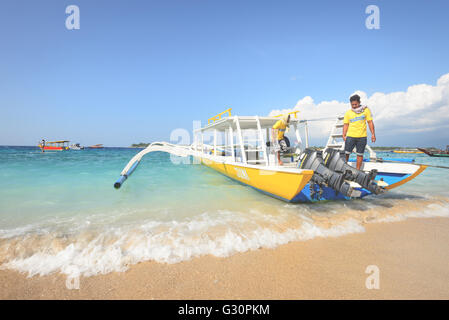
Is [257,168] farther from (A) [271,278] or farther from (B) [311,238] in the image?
(A) [271,278]

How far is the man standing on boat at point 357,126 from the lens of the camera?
4.73m

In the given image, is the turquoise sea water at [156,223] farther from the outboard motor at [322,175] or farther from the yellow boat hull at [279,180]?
the outboard motor at [322,175]

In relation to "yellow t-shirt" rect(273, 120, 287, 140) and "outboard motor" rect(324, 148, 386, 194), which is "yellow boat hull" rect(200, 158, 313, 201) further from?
"yellow t-shirt" rect(273, 120, 287, 140)

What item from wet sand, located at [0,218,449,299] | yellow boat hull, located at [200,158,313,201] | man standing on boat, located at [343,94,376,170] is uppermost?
man standing on boat, located at [343,94,376,170]

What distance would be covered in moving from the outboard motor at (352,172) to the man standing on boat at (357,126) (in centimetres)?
36

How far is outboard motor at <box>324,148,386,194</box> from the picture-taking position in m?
4.27

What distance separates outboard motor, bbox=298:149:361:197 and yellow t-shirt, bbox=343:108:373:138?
1.01 metres

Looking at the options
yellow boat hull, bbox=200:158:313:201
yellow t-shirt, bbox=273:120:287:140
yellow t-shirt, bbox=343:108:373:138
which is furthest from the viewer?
yellow t-shirt, bbox=273:120:287:140

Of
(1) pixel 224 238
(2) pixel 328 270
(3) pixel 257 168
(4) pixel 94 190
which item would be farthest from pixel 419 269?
(4) pixel 94 190

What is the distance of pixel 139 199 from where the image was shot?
19.8ft

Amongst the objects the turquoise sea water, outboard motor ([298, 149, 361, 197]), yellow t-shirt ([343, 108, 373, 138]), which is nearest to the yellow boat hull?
the turquoise sea water

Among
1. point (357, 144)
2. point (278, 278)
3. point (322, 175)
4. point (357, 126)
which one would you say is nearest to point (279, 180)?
point (322, 175)

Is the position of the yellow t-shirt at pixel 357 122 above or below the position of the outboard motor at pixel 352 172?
above

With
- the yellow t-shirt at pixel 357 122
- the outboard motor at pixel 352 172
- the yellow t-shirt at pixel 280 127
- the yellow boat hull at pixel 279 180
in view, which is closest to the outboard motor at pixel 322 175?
the outboard motor at pixel 352 172
